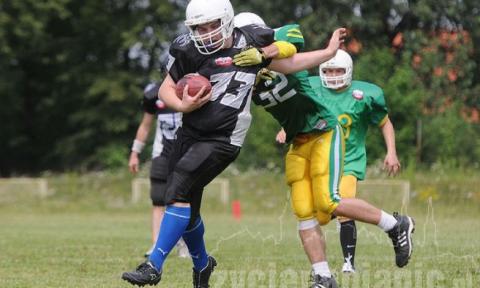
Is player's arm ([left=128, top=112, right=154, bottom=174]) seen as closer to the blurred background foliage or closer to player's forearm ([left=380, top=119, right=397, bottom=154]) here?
player's forearm ([left=380, top=119, right=397, bottom=154])

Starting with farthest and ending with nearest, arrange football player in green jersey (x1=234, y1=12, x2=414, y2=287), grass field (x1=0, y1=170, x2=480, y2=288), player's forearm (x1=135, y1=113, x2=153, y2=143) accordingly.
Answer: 1. player's forearm (x1=135, y1=113, x2=153, y2=143)
2. grass field (x1=0, y1=170, x2=480, y2=288)
3. football player in green jersey (x1=234, y1=12, x2=414, y2=287)

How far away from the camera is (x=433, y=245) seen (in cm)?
1000

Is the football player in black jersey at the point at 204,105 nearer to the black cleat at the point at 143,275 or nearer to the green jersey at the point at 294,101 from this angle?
the black cleat at the point at 143,275

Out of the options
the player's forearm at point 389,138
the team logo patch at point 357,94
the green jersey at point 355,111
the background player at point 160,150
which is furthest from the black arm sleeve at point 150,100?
the player's forearm at point 389,138

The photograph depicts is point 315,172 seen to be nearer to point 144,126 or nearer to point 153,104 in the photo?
point 153,104

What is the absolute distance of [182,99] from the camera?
18.9 ft

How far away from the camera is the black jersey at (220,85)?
5.84 meters

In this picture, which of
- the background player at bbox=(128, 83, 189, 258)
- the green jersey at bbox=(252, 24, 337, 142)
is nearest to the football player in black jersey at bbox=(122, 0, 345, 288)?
the green jersey at bbox=(252, 24, 337, 142)

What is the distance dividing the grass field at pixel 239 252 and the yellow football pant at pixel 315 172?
59 centimetres

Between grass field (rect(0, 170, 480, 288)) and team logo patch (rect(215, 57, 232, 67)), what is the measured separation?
1.70 metres

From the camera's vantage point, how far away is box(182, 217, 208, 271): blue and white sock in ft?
20.2

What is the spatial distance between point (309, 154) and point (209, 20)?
138cm

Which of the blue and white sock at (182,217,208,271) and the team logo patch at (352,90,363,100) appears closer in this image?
the blue and white sock at (182,217,208,271)

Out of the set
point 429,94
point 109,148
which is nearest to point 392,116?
point 429,94
